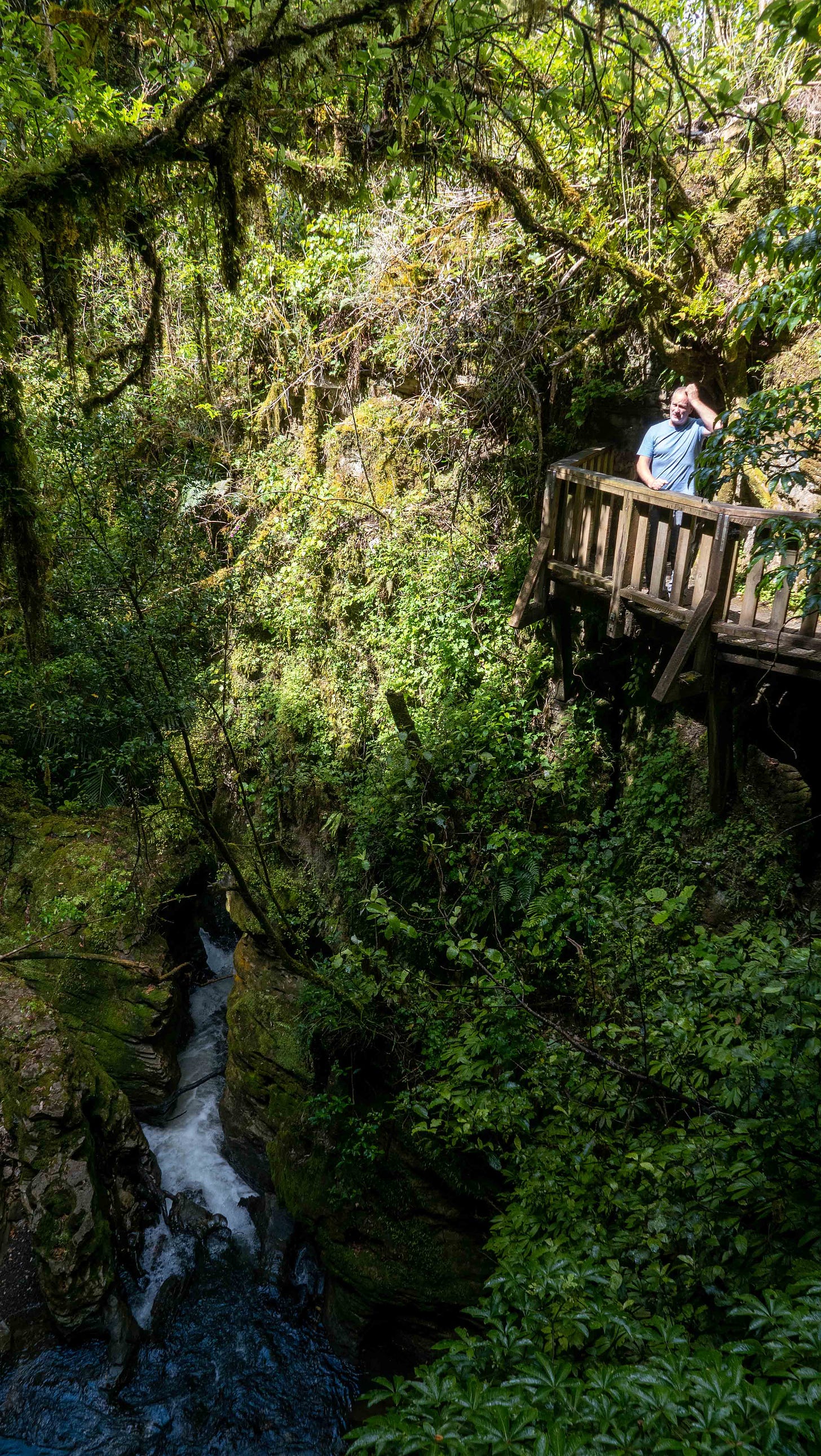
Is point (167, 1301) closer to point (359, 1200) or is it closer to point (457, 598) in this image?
point (359, 1200)

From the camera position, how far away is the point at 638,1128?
467cm

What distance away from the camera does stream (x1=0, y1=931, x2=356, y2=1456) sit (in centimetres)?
636

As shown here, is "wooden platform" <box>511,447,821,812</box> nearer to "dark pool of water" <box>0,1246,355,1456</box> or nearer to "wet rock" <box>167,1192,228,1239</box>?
"dark pool of water" <box>0,1246,355,1456</box>

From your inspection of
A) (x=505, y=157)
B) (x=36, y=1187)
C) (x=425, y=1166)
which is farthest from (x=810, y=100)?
(x=36, y=1187)

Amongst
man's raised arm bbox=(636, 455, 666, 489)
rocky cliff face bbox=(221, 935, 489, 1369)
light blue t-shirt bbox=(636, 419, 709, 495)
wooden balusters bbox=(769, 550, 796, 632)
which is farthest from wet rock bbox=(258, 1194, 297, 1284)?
light blue t-shirt bbox=(636, 419, 709, 495)

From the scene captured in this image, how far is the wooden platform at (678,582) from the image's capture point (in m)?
5.02

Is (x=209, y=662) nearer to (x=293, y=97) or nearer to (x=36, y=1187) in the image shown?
(x=36, y=1187)

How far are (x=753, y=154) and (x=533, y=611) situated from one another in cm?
504

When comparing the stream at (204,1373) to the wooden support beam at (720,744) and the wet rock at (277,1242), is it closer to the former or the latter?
the wet rock at (277,1242)

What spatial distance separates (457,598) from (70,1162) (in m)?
7.57

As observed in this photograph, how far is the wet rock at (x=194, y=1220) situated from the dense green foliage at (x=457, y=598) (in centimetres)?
229

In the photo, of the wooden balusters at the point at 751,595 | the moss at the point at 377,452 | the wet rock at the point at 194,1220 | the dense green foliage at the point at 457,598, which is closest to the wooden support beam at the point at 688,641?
the wooden balusters at the point at 751,595

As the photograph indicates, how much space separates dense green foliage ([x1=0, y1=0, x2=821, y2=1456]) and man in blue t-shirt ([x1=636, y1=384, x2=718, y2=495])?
2.90 ft

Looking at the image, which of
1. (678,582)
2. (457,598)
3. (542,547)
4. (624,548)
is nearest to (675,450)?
(624,548)
